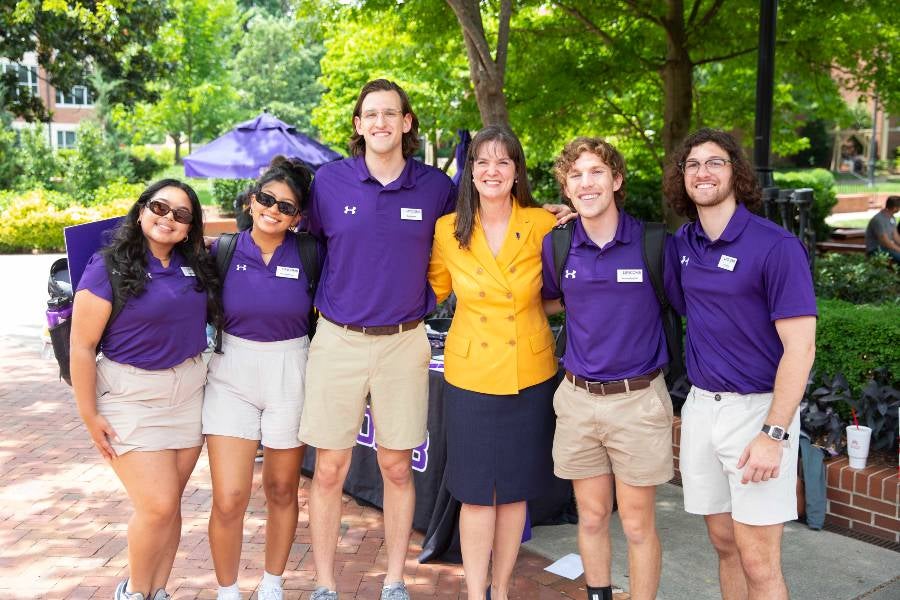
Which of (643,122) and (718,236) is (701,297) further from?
(643,122)

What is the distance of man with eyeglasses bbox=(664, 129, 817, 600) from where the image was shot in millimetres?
2803

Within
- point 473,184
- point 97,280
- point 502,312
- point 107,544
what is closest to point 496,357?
point 502,312

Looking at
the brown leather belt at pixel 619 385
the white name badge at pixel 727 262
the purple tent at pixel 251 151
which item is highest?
the purple tent at pixel 251 151

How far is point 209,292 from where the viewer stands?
348cm

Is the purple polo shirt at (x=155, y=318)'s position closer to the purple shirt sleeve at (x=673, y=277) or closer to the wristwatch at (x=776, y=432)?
the purple shirt sleeve at (x=673, y=277)

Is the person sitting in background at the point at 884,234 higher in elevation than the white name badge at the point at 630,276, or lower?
higher

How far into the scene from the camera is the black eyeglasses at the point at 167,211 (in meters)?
3.36

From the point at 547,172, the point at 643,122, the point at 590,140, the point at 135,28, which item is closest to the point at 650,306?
the point at 590,140

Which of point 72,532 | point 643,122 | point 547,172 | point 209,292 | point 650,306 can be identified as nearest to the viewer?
point 650,306

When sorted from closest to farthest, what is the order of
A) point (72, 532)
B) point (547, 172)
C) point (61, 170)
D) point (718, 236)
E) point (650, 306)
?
point (718, 236), point (650, 306), point (72, 532), point (547, 172), point (61, 170)

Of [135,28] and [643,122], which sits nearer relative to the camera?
[643,122]

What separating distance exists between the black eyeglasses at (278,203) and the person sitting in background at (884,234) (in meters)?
9.77

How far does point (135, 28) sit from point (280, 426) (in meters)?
17.6

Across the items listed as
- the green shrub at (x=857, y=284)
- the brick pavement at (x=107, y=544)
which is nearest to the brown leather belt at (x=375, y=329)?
the brick pavement at (x=107, y=544)
